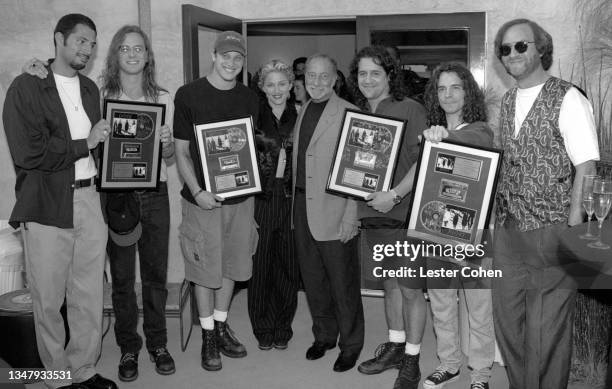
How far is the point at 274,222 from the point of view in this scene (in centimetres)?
426

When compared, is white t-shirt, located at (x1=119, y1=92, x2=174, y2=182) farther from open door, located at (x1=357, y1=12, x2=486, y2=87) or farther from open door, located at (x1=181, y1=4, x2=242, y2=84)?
open door, located at (x1=357, y1=12, x2=486, y2=87)

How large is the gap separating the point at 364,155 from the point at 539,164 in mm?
958

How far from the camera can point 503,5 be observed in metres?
4.96

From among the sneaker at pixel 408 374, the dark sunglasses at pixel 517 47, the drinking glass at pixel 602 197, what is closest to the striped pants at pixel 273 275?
the sneaker at pixel 408 374

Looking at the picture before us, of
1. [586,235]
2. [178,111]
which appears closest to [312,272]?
[178,111]

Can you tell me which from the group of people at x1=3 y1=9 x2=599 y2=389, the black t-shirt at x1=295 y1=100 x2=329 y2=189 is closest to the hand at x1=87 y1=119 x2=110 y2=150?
the group of people at x1=3 y1=9 x2=599 y2=389

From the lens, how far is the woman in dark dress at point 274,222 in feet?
13.2

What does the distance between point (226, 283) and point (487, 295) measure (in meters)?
1.58

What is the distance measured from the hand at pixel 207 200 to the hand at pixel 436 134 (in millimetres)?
1261

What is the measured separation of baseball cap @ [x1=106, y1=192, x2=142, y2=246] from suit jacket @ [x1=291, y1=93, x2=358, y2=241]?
0.98 meters

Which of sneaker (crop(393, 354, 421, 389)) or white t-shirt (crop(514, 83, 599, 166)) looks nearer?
white t-shirt (crop(514, 83, 599, 166))

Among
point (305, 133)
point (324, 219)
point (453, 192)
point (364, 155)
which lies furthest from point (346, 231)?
point (453, 192)

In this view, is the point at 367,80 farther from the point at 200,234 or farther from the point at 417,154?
the point at 200,234

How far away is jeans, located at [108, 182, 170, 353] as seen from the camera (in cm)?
382
